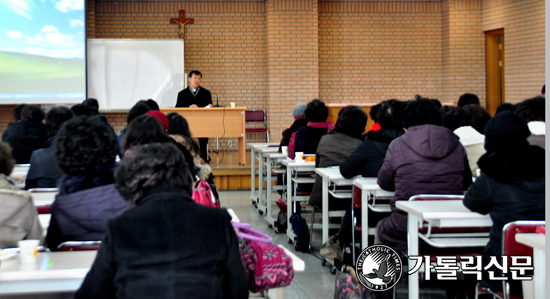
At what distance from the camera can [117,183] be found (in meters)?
1.82

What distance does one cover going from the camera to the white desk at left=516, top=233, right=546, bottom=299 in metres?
2.19

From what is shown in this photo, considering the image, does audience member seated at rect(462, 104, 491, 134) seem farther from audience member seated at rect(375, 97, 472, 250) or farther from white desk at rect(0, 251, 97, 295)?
white desk at rect(0, 251, 97, 295)

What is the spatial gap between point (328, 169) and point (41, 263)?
2.92 metres

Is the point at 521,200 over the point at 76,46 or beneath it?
beneath

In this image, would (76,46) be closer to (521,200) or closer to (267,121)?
(267,121)

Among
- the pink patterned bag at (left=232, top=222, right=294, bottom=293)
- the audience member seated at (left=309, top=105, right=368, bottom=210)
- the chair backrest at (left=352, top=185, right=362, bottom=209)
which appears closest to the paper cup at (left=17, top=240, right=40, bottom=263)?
the pink patterned bag at (left=232, top=222, right=294, bottom=293)

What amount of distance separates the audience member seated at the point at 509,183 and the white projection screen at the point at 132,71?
832cm

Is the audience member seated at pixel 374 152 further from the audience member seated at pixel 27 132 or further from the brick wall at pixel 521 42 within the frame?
the brick wall at pixel 521 42

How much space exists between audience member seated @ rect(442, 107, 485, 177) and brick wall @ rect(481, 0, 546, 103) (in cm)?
581

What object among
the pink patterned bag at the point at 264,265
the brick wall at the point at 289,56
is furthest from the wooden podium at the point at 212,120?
the pink patterned bag at the point at 264,265

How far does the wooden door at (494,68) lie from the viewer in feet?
36.2

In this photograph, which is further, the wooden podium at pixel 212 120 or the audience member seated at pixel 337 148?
the wooden podium at pixel 212 120

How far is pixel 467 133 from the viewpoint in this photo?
4363mm

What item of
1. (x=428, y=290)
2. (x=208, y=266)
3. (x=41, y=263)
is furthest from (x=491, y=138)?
(x=41, y=263)
